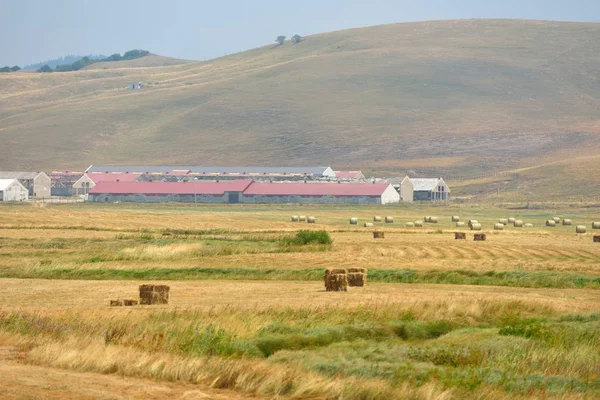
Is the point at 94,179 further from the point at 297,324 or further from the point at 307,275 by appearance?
the point at 297,324

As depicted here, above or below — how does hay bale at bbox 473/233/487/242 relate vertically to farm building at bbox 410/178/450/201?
below

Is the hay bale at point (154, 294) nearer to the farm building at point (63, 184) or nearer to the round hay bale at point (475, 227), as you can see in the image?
the round hay bale at point (475, 227)

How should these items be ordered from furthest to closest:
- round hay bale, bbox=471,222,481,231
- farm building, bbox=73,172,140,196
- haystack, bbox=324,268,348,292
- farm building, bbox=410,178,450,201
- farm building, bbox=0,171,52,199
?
farm building, bbox=73,172,140,196 → farm building, bbox=0,171,52,199 → farm building, bbox=410,178,450,201 → round hay bale, bbox=471,222,481,231 → haystack, bbox=324,268,348,292

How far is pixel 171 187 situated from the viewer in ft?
458

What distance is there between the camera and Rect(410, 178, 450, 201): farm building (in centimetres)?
14400

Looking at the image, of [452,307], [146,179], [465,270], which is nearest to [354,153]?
[146,179]

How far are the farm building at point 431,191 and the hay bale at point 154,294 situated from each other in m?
118

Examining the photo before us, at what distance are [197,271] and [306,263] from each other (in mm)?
4977

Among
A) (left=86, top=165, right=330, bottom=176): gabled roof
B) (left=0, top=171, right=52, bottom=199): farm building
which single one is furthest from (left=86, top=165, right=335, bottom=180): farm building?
(left=0, top=171, right=52, bottom=199): farm building

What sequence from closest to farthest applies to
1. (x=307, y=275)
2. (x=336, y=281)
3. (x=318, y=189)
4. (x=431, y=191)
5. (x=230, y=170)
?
(x=336, y=281) < (x=307, y=275) < (x=318, y=189) < (x=431, y=191) < (x=230, y=170)

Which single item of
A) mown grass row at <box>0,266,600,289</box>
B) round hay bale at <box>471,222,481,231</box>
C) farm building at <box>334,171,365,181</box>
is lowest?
mown grass row at <box>0,266,600,289</box>

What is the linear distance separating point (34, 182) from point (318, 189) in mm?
37415

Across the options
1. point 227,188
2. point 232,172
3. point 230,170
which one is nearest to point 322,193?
point 227,188

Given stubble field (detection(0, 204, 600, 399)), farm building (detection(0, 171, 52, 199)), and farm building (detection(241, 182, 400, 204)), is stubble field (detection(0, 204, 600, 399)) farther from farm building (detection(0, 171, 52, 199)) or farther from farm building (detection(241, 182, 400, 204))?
farm building (detection(0, 171, 52, 199))
